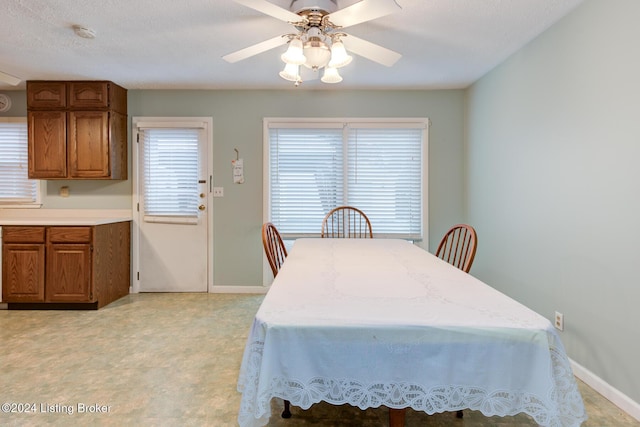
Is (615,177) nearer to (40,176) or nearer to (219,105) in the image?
(219,105)

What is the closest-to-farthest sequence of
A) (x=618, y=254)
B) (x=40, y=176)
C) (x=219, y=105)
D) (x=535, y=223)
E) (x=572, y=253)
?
(x=618, y=254), (x=572, y=253), (x=535, y=223), (x=40, y=176), (x=219, y=105)

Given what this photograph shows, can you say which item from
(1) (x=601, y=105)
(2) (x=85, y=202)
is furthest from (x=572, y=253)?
(2) (x=85, y=202)

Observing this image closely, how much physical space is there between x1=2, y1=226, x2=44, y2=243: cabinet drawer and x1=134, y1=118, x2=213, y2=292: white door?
0.90 meters

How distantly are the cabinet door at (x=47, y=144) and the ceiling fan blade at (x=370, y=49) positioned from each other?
3.19 m

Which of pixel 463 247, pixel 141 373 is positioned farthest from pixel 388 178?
pixel 141 373

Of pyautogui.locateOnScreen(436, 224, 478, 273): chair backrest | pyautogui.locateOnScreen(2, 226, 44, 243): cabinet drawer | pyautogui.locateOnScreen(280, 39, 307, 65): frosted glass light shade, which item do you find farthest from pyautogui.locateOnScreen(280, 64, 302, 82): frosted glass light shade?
pyautogui.locateOnScreen(2, 226, 44, 243): cabinet drawer

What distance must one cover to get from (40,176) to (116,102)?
1094mm

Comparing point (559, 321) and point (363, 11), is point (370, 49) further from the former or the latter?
point (559, 321)

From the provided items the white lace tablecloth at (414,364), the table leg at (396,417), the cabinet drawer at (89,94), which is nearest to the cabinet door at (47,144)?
the cabinet drawer at (89,94)

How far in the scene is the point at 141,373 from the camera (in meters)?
2.18

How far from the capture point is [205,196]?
397cm

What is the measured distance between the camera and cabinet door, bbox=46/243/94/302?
333cm

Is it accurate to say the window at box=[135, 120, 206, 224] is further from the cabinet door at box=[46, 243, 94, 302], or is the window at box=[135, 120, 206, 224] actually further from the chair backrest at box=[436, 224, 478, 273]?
the chair backrest at box=[436, 224, 478, 273]

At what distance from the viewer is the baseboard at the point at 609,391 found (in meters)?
1.77
